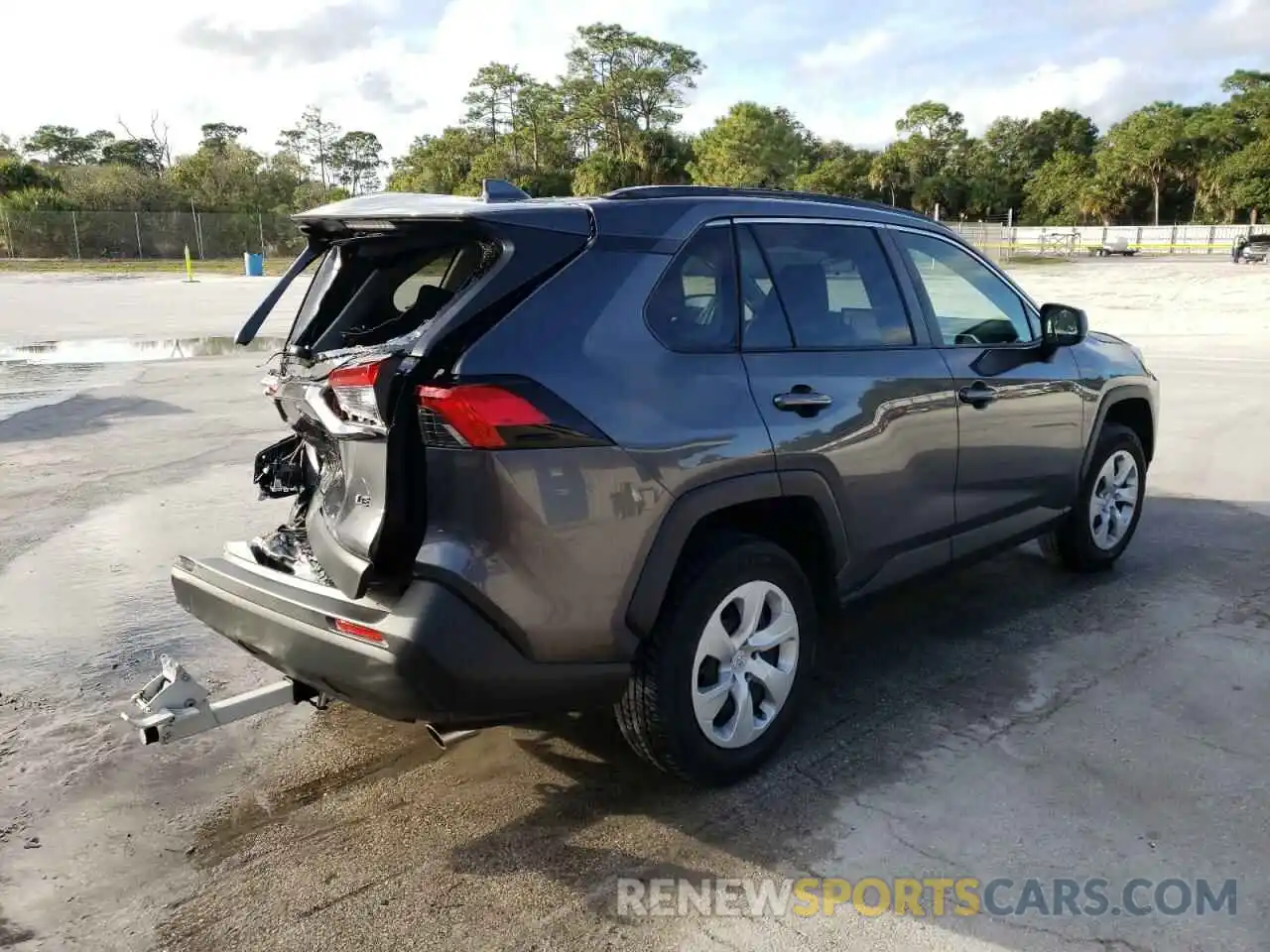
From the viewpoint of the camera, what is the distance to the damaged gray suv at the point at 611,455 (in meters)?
2.64

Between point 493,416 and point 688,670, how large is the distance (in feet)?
3.28

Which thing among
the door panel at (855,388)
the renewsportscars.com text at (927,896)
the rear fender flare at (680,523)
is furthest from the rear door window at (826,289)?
the renewsportscars.com text at (927,896)

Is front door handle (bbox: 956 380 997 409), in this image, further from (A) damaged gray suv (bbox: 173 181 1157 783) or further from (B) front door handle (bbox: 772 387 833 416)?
(B) front door handle (bbox: 772 387 833 416)

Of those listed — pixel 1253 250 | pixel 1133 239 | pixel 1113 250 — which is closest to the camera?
pixel 1253 250

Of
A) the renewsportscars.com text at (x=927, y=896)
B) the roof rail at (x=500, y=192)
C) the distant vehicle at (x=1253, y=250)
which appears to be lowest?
the renewsportscars.com text at (x=927, y=896)

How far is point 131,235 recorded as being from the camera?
53344 mm

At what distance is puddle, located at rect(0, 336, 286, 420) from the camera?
1102 centimetres

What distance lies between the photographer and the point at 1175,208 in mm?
76125

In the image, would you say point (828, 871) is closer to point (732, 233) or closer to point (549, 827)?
point (549, 827)

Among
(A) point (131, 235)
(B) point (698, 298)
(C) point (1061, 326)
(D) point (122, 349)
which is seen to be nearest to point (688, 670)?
(B) point (698, 298)

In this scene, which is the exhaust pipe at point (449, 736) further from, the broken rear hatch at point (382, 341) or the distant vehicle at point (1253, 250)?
the distant vehicle at point (1253, 250)

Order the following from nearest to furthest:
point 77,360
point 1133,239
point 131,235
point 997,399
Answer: point 997,399 < point 77,360 < point 131,235 < point 1133,239

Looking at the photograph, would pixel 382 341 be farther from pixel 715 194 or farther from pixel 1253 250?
pixel 1253 250

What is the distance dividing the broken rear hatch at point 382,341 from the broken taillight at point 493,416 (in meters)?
0.05
